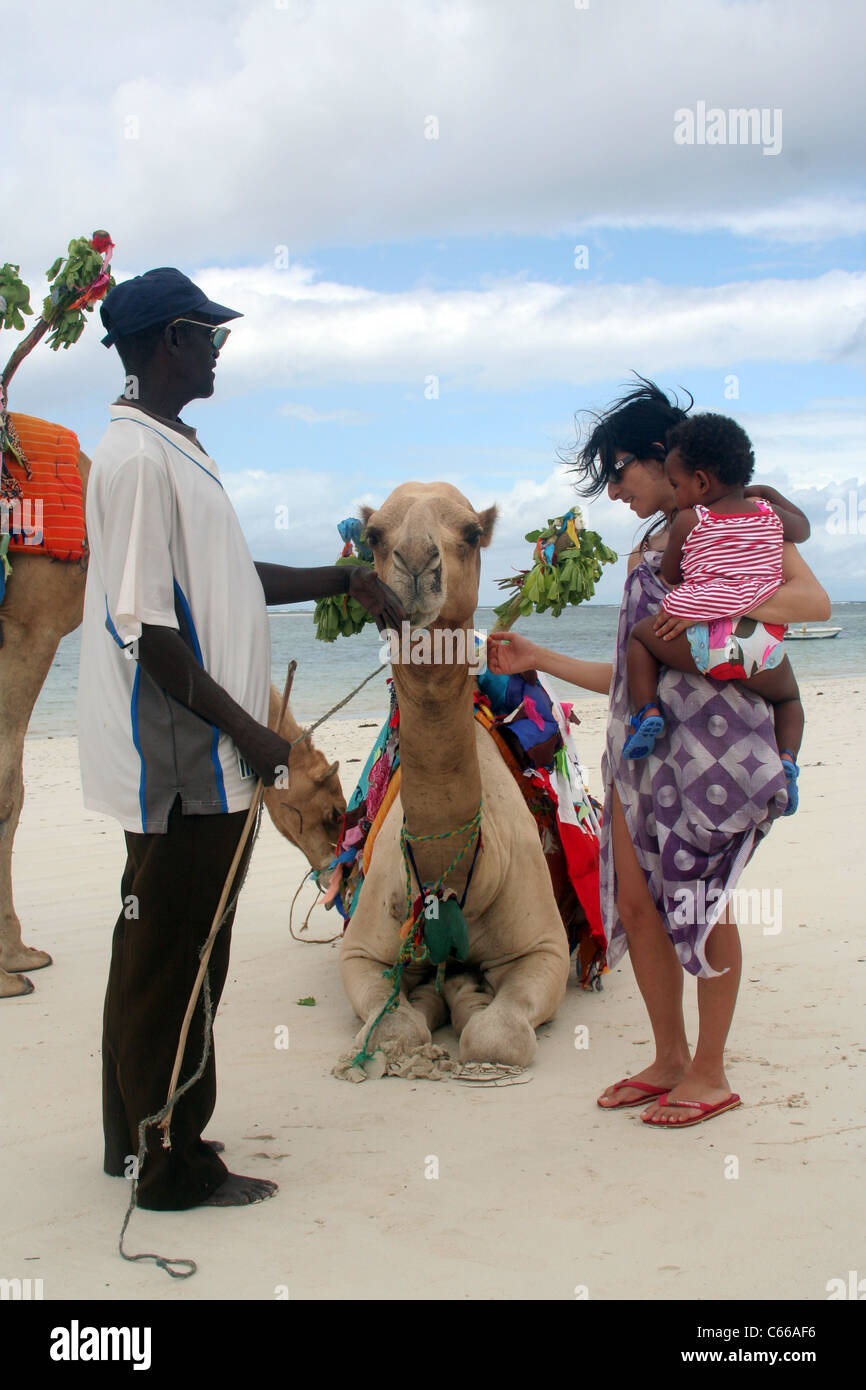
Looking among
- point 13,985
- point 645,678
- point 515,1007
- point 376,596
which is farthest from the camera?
point 13,985

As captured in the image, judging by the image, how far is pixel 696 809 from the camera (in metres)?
3.73

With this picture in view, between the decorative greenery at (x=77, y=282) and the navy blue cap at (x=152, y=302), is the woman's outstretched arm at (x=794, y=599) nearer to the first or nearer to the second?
the navy blue cap at (x=152, y=302)

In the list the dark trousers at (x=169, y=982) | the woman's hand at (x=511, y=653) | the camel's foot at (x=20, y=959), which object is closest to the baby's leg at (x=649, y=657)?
the woman's hand at (x=511, y=653)

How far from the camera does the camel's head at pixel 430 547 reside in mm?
3705

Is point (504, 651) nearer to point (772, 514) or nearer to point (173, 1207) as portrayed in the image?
point (772, 514)

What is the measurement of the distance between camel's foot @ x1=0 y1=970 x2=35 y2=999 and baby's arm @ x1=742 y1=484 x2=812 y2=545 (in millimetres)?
3862

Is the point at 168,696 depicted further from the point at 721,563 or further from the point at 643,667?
the point at 721,563

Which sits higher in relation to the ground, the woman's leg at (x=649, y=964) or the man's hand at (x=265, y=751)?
the man's hand at (x=265, y=751)

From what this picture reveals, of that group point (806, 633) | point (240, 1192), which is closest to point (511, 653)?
point (240, 1192)

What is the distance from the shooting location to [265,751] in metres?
3.09

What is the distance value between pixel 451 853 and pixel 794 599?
160 cm

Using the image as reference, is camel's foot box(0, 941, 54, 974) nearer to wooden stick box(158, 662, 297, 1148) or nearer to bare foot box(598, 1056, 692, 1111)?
wooden stick box(158, 662, 297, 1148)

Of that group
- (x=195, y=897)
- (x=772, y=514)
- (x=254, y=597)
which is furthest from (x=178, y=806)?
(x=772, y=514)

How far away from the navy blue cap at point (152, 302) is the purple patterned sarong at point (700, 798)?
5.74 feet
